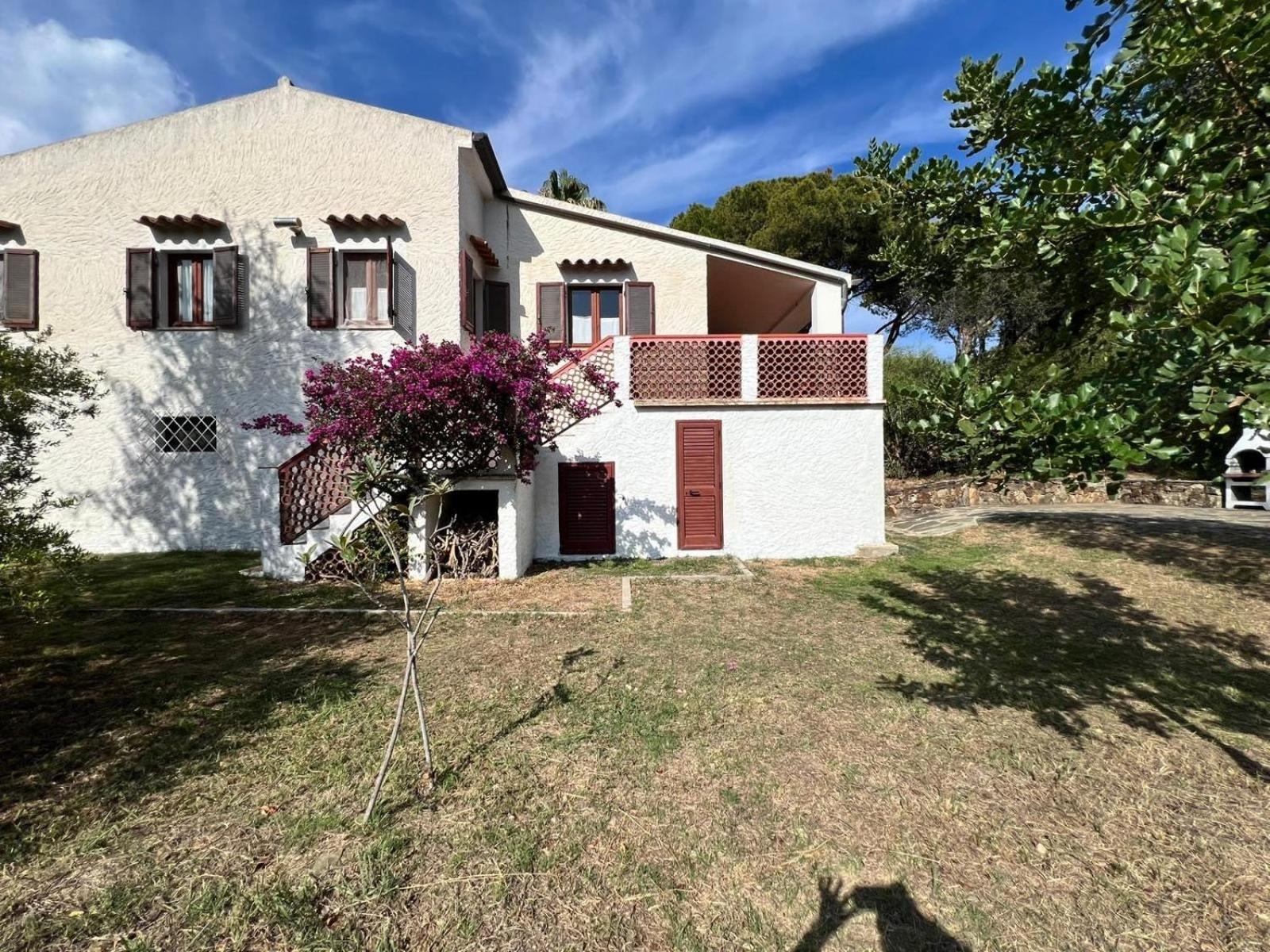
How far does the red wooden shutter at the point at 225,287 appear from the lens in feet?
31.5

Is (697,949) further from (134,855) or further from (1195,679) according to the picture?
(1195,679)

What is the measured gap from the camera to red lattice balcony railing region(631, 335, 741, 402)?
8875 millimetres

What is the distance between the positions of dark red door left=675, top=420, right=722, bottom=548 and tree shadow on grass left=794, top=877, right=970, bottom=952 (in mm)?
6627

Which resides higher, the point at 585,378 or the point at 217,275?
the point at 217,275

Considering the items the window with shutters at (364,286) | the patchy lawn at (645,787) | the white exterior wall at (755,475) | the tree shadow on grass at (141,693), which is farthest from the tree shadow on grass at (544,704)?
the window with shutters at (364,286)

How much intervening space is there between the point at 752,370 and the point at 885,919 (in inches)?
300

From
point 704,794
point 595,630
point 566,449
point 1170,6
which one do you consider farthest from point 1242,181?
point 566,449

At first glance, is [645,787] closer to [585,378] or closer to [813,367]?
[585,378]

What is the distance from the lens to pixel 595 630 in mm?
5383

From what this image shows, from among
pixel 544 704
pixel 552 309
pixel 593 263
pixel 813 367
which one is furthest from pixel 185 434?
pixel 813 367

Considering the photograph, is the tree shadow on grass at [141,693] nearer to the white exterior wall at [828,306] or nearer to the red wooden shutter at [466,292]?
the red wooden shutter at [466,292]

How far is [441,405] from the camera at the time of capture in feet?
21.6

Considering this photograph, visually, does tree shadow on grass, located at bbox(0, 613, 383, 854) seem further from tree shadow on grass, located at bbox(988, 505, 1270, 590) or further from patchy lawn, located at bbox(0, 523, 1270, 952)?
tree shadow on grass, located at bbox(988, 505, 1270, 590)

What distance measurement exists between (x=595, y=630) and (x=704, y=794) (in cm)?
264
